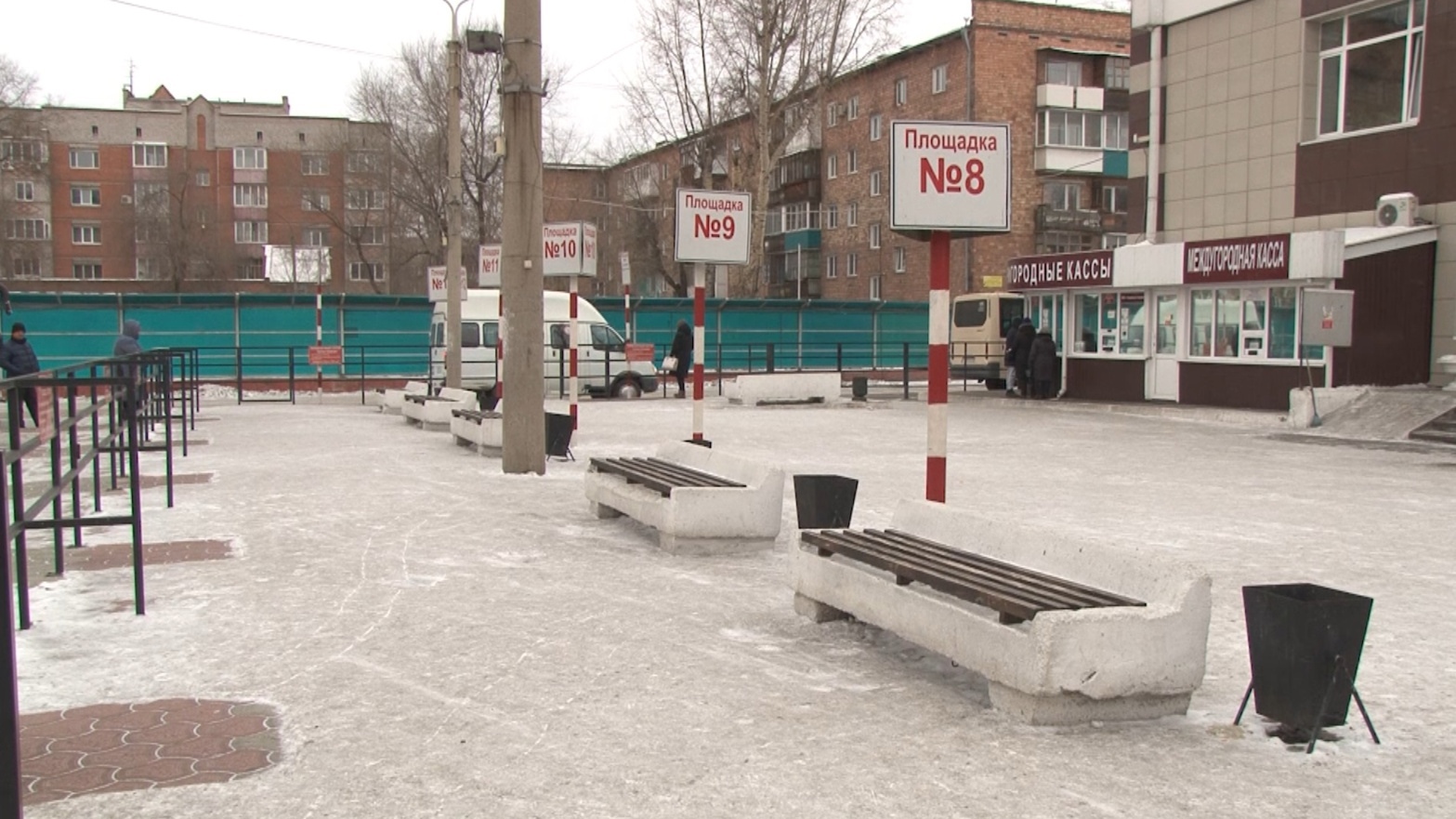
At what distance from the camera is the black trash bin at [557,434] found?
45.9 feet

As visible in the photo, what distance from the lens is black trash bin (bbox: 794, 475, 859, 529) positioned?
8258mm

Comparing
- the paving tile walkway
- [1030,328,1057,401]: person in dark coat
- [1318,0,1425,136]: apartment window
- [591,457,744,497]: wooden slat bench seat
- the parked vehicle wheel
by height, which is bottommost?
the paving tile walkway

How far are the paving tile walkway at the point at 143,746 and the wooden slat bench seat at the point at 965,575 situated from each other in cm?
267

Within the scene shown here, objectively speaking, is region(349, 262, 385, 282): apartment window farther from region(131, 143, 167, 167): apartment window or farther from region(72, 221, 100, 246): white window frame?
region(72, 221, 100, 246): white window frame

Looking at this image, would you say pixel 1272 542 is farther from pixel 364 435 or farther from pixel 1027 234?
pixel 1027 234

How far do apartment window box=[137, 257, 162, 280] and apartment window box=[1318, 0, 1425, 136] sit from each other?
6927cm

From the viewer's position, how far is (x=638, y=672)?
18.2ft

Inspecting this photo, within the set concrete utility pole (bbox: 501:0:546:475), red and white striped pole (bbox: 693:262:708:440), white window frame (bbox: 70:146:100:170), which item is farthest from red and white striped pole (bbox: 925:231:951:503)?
white window frame (bbox: 70:146:100:170)

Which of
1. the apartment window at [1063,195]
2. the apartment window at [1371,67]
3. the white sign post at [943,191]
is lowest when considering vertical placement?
the white sign post at [943,191]

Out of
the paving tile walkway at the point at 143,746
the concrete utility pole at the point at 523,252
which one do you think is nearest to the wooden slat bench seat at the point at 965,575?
the paving tile walkway at the point at 143,746

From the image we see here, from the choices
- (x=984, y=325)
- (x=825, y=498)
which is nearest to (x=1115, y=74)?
(x=984, y=325)

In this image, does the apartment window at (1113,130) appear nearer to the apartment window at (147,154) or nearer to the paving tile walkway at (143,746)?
the paving tile walkway at (143,746)

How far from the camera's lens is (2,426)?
282 inches

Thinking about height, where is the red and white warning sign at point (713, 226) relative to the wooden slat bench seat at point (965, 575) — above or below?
above
